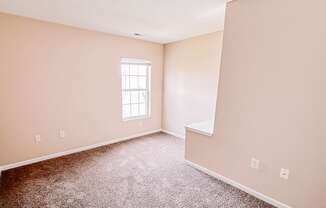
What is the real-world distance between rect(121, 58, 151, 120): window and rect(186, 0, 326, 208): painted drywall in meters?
2.28

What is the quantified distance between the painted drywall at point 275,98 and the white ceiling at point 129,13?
0.52m

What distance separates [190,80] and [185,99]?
0.47 m

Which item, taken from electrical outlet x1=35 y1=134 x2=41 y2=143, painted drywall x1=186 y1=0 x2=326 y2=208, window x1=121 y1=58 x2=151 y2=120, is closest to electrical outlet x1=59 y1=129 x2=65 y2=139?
electrical outlet x1=35 y1=134 x2=41 y2=143

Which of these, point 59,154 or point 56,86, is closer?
point 56,86

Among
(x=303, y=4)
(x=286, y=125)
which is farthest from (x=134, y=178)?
(x=303, y=4)

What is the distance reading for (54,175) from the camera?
7.80ft

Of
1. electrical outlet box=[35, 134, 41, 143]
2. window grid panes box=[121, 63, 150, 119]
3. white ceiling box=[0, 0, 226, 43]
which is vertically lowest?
electrical outlet box=[35, 134, 41, 143]

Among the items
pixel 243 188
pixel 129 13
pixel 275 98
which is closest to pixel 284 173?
pixel 243 188

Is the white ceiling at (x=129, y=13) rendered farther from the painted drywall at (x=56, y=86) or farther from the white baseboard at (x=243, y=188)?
the white baseboard at (x=243, y=188)

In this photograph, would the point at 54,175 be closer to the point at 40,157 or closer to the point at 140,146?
the point at 40,157

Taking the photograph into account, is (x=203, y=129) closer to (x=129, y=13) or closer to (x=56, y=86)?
(x=129, y=13)

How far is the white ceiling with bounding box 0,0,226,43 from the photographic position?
1.97 meters

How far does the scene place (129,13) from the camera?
2.29 metres

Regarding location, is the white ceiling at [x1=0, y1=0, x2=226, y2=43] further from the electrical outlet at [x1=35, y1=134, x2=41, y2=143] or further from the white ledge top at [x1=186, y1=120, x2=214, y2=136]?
the electrical outlet at [x1=35, y1=134, x2=41, y2=143]
